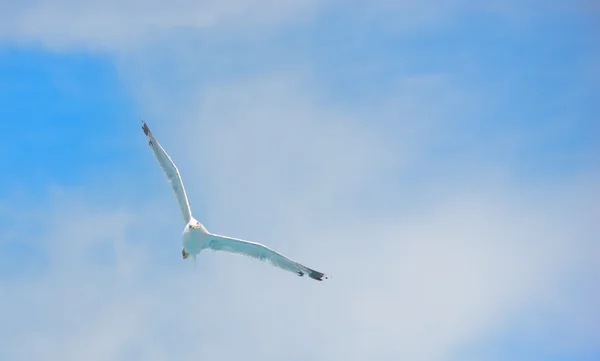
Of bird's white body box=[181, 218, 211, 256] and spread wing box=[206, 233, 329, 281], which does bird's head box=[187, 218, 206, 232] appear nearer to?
bird's white body box=[181, 218, 211, 256]

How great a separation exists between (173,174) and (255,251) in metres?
7.27

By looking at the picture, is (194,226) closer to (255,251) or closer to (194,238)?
(194,238)

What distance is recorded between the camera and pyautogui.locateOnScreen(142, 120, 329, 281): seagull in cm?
4741

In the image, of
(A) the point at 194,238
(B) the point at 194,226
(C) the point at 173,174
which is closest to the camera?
(B) the point at 194,226

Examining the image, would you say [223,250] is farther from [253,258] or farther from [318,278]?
[318,278]

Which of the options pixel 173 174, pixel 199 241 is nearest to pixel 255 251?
pixel 199 241

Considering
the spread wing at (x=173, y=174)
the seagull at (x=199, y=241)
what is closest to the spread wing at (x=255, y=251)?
the seagull at (x=199, y=241)

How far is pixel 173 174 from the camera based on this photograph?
48094 millimetres

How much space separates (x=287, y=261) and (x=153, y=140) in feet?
38.4

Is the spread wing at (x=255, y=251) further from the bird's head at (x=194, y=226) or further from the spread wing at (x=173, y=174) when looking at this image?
the spread wing at (x=173, y=174)

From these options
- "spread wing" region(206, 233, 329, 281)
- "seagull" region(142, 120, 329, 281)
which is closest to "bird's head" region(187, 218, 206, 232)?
"seagull" region(142, 120, 329, 281)

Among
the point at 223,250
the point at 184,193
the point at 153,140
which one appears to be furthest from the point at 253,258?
the point at 153,140

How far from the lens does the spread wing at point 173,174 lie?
47875 mm

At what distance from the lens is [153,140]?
4819 centimetres
